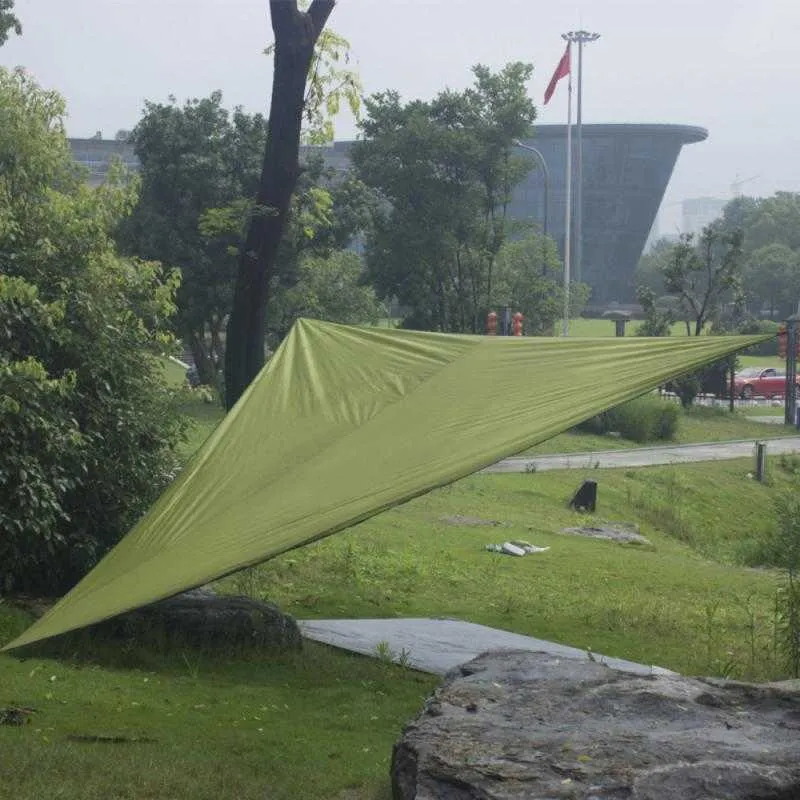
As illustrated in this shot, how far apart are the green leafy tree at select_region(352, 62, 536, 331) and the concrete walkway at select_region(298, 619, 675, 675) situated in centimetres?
2550

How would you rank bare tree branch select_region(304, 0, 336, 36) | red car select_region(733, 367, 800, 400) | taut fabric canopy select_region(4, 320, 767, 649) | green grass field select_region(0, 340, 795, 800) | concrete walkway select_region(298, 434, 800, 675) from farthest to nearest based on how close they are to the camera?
red car select_region(733, 367, 800, 400), bare tree branch select_region(304, 0, 336, 36), concrete walkway select_region(298, 434, 800, 675), taut fabric canopy select_region(4, 320, 767, 649), green grass field select_region(0, 340, 795, 800)

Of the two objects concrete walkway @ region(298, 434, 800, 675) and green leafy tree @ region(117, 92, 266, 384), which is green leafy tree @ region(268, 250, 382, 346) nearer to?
green leafy tree @ region(117, 92, 266, 384)

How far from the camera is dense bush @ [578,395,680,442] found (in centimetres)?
2973

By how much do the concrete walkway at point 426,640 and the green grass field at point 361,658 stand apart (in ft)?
0.92

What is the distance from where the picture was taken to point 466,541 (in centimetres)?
1493

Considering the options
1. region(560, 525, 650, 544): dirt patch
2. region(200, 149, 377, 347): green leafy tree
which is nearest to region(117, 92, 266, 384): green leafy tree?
region(200, 149, 377, 347): green leafy tree

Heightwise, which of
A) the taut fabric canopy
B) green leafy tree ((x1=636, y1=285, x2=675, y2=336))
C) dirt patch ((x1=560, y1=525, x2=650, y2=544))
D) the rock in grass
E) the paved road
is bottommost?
dirt patch ((x1=560, y1=525, x2=650, y2=544))

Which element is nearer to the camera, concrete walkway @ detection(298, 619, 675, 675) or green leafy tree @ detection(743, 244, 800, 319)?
concrete walkway @ detection(298, 619, 675, 675)

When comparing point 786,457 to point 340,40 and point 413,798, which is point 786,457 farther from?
point 413,798

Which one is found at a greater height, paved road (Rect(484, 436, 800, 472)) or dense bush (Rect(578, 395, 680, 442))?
dense bush (Rect(578, 395, 680, 442))

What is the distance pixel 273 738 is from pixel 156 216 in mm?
28215

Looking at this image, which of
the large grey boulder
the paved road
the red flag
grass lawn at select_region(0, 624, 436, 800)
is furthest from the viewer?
the red flag

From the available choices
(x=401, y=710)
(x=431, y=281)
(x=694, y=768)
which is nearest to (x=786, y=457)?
(x=431, y=281)

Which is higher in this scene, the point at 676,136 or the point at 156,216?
the point at 676,136
